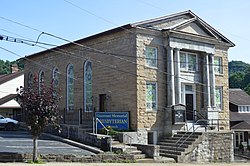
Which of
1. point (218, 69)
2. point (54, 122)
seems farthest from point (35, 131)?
point (218, 69)

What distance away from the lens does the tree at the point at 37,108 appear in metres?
16.6

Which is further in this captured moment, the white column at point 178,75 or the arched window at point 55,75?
the arched window at point 55,75

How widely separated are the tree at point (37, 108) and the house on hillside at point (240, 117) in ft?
82.6

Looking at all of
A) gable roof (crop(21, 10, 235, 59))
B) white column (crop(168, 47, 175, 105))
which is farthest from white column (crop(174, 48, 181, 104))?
gable roof (crop(21, 10, 235, 59))

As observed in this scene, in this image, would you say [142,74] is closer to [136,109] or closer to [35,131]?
[136,109]

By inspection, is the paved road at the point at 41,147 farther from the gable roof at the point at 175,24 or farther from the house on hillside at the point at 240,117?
the house on hillside at the point at 240,117

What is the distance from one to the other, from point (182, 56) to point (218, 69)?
14.4ft

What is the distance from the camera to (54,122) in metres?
17.2

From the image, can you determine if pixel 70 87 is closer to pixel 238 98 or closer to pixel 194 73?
pixel 194 73

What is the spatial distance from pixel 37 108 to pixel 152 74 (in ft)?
37.2

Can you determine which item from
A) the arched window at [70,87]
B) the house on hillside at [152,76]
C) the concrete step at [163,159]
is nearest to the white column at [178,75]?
the house on hillside at [152,76]

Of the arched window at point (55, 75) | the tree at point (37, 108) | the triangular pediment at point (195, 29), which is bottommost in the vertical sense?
the tree at point (37, 108)

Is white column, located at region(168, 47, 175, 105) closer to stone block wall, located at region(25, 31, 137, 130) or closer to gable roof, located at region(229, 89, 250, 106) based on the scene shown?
stone block wall, located at region(25, 31, 137, 130)

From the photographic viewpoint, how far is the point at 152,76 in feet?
85.8
